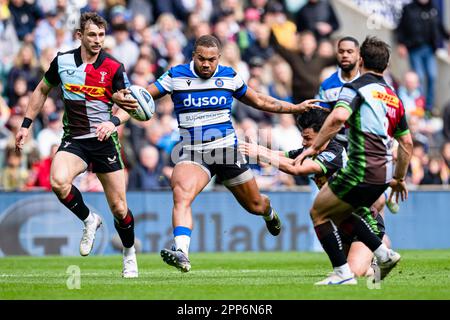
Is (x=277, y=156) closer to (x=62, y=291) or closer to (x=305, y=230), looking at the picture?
(x=62, y=291)

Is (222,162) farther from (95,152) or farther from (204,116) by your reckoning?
(95,152)

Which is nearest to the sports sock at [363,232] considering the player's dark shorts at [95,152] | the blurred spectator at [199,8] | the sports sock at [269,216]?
the sports sock at [269,216]

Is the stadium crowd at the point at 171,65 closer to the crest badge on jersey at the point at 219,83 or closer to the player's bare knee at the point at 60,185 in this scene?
the player's bare knee at the point at 60,185

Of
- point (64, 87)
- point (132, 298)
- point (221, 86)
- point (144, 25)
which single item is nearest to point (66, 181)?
point (64, 87)

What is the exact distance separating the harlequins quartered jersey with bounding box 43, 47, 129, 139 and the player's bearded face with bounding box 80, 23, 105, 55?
152 mm

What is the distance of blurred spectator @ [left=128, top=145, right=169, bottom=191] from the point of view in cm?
2009

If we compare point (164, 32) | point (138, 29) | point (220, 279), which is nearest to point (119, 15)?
point (138, 29)

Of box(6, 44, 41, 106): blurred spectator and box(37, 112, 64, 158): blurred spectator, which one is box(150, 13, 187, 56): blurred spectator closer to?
box(6, 44, 41, 106): blurred spectator

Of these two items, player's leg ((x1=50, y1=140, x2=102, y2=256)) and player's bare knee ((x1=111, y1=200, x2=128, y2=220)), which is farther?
player's bare knee ((x1=111, y1=200, x2=128, y2=220))

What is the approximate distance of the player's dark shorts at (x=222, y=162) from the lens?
12.6 m

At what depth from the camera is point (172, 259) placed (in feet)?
37.7

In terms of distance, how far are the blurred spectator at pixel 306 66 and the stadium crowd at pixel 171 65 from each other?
0.08 feet

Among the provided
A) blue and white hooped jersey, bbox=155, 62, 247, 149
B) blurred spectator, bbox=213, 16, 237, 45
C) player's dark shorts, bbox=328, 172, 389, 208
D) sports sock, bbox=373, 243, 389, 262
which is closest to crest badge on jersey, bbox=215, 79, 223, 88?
blue and white hooped jersey, bbox=155, 62, 247, 149

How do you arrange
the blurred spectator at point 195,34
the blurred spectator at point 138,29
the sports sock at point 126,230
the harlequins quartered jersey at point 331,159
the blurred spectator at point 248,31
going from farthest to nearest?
the blurred spectator at point 248,31, the blurred spectator at point 195,34, the blurred spectator at point 138,29, the sports sock at point 126,230, the harlequins quartered jersey at point 331,159
